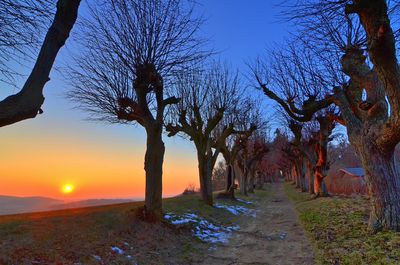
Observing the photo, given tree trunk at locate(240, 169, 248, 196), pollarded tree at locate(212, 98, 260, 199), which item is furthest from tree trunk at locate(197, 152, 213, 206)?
tree trunk at locate(240, 169, 248, 196)

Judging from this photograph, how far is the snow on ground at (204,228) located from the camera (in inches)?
438

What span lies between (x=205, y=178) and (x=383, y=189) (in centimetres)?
1138

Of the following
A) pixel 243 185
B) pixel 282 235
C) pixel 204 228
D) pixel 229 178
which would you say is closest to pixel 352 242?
pixel 282 235

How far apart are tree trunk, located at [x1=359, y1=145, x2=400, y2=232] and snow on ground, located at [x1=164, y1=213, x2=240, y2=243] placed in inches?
183

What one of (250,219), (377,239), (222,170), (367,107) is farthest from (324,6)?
(222,170)

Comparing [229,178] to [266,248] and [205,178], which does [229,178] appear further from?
[266,248]

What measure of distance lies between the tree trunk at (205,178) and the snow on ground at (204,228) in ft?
14.4

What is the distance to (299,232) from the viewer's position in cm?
1159

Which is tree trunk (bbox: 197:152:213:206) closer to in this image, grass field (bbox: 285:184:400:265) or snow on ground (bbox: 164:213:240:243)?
snow on ground (bbox: 164:213:240:243)

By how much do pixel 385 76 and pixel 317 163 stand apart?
1805cm

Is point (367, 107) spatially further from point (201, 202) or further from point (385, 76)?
point (201, 202)

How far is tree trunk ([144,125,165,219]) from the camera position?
1160 centimetres

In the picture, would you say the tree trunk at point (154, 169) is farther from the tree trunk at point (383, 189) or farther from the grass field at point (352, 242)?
the tree trunk at point (383, 189)

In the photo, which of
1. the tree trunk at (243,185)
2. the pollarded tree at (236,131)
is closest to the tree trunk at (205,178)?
the pollarded tree at (236,131)
